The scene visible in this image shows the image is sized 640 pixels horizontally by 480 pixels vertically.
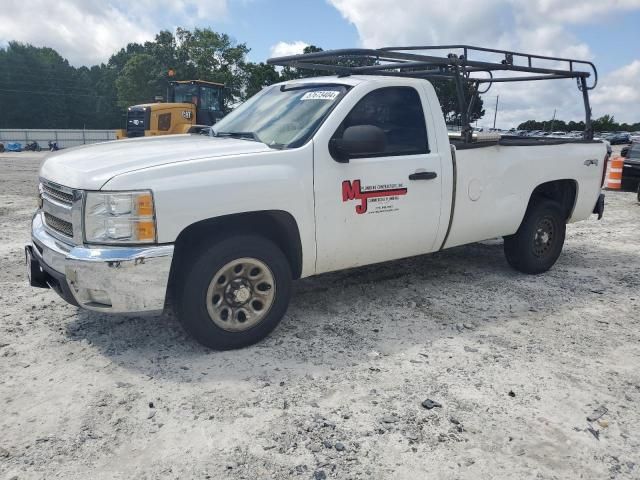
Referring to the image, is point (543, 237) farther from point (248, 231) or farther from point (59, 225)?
point (59, 225)

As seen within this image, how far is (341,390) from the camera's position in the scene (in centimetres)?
328

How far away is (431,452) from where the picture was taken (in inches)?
106

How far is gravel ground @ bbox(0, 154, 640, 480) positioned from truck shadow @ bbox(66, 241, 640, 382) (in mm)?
20

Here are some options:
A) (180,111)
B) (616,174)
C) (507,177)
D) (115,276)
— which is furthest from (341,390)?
(180,111)

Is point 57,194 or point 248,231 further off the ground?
point 57,194

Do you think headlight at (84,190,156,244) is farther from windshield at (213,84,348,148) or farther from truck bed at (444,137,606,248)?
truck bed at (444,137,606,248)

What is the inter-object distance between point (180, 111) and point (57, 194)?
52.4 feet

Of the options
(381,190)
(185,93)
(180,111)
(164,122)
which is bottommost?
(381,190)

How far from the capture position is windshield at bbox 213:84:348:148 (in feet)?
13.3

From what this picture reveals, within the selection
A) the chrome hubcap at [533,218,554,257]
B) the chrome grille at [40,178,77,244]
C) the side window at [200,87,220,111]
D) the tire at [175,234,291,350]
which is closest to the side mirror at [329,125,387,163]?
the tire at [175,234,291,350]

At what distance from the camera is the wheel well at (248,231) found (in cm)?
361

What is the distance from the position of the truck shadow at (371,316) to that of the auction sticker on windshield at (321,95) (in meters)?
1.82

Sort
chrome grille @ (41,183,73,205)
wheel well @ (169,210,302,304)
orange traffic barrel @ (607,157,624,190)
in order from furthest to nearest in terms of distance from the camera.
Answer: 1. orange traffic barrel @ (607,157,624,190)
2. wheel well @ (169,210,302,304)
3. chrome grille @ (41,183,73,205)

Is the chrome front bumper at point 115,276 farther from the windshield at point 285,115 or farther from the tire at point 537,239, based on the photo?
the tire at point 537,239
